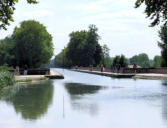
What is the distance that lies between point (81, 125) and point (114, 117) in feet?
5.94

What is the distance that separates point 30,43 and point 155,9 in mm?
52938

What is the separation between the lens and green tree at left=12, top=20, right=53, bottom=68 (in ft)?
211

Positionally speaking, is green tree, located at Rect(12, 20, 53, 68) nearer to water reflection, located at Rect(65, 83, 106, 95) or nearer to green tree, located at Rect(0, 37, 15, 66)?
green tree, located at Rect(0, 37, 15, 66)

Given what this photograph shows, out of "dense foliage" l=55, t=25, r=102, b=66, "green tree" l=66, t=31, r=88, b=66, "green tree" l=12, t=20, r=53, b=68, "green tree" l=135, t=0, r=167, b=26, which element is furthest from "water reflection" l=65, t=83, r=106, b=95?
"green tree" l=66, t=31, r=88, b=66

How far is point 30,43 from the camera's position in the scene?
64625mm

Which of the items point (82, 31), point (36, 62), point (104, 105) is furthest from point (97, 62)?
point (104, 105)

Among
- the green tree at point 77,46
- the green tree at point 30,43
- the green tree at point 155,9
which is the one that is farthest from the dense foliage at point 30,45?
the green tree at point 155,9

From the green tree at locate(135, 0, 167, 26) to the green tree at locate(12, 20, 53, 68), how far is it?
51611 millimetres

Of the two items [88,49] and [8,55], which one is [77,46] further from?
[8,55]

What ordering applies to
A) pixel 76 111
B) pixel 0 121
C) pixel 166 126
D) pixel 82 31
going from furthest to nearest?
pixel 82 31
pixel 76 111
pixel 0 121
pixel 166 126

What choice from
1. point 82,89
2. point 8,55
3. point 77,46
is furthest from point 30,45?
point 77,46

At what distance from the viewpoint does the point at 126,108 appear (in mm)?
14031

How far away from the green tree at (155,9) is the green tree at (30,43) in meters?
51.6

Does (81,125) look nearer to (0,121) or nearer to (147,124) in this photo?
(147,124)
